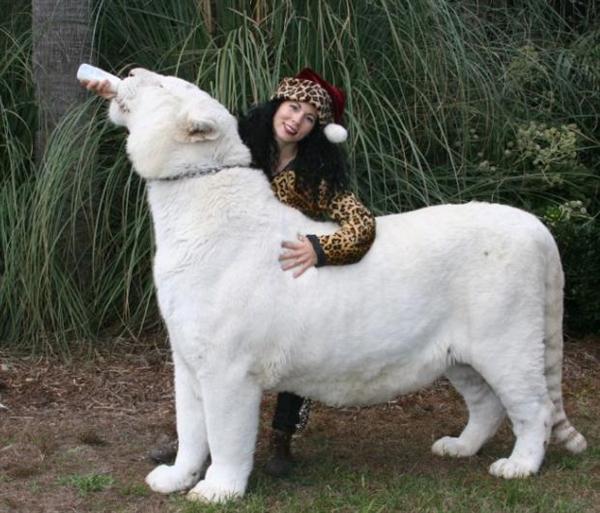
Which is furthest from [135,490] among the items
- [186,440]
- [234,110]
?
[234,110]

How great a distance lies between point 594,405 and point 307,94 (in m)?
2.78

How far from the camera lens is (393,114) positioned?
7094mm

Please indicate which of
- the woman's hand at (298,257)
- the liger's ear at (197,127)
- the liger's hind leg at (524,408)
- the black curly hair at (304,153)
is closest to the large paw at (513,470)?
the liger's hind leg at (524,408)

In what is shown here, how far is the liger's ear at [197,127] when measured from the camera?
427 cm

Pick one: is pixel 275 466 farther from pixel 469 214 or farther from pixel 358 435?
pixel 469 214

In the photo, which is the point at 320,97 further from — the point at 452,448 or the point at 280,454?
the point at 452,448

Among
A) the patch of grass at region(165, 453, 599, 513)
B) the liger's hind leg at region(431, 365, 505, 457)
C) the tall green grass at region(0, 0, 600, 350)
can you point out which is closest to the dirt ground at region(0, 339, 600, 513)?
the liger's hind leg at region(431, 365, 505, 457)

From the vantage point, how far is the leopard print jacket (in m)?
4.41

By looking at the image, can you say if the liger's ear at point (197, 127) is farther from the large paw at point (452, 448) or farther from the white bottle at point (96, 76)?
the large paw at point (452, 448)

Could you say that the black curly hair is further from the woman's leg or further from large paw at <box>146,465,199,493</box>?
large paw at <box>146,465,199,493</box>

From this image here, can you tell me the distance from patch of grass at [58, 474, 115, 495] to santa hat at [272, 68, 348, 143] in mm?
1836

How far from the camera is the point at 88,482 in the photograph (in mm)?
4684

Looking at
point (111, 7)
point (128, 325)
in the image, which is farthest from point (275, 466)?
point (111, 7)

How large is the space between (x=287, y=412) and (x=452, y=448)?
826 mm
